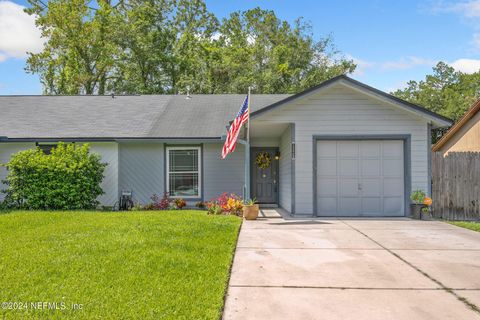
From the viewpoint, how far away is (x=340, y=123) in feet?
33.6

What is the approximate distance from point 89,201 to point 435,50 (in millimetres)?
17090

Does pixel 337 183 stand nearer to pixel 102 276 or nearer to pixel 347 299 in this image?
pixel 347 299

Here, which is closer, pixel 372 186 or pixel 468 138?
pixel 372 186

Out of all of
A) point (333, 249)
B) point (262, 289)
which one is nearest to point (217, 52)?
point (333, 249)

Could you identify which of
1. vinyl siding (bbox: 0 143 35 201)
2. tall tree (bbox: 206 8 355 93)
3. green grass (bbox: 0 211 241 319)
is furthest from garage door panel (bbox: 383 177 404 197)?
tall tree (bbox: 206 8 355 93)

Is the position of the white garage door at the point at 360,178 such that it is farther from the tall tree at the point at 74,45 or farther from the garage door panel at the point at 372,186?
the tall tree at the point at 74,45

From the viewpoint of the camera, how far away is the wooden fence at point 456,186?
1037cm

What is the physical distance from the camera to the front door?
13.7m

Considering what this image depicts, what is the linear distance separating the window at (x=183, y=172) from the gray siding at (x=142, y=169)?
0.27m

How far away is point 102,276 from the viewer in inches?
179

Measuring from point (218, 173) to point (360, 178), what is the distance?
4.69 meters

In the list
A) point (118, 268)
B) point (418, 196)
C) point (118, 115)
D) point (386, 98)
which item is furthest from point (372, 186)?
point (118, 115)

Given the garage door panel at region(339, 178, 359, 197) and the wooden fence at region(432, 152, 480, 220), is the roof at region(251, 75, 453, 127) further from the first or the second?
the garage door panel at region(339, 178, 359, 197)

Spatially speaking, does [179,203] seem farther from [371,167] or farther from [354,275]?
[354,275]
